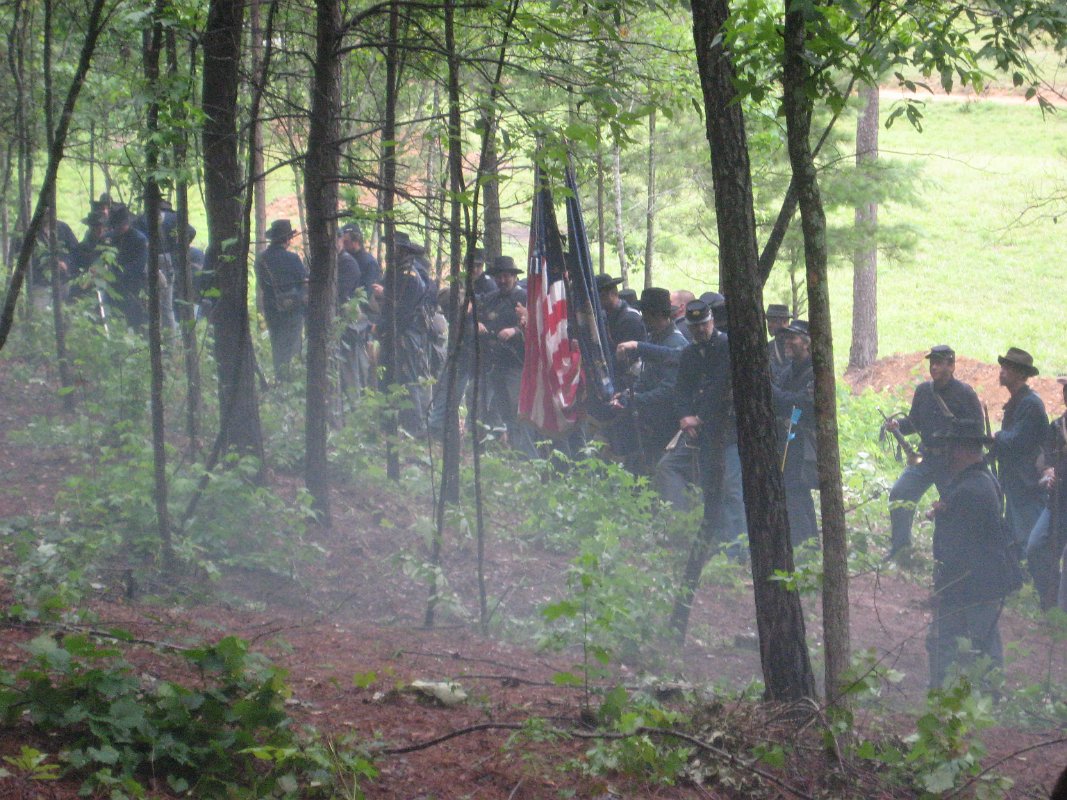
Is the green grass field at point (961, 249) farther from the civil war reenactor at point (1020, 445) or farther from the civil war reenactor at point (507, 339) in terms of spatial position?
the civil war reenactor at point (1020, 445)

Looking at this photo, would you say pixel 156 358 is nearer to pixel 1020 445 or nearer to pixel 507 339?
pixel 507 339

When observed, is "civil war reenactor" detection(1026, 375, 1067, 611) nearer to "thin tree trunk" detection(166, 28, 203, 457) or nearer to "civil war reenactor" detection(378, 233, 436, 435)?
"civil war reenactor" detection(378, 233, 436, 435)

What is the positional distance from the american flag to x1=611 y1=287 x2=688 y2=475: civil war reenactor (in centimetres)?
63

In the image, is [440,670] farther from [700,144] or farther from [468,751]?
[700,144]

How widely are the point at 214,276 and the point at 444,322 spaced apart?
4.54m

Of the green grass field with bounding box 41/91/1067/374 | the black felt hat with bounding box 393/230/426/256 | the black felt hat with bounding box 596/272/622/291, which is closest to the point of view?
the black felt hat with bounding box 596/272/622/291

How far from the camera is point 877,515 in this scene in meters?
12.8

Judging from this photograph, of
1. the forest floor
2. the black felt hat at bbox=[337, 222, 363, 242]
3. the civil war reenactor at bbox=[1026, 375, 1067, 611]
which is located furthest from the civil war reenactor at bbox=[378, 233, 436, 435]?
the civil war reenactor at bbox=[1026, 375, 1067, 611]

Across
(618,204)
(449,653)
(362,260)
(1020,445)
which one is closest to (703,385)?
(1020,445)

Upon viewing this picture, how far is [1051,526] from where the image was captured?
9.58 meters

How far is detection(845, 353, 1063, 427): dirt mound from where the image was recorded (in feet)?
59.5

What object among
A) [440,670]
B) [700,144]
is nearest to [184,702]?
[440,670]

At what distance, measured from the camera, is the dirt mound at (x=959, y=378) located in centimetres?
1812

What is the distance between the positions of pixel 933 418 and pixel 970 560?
6.80 feet
